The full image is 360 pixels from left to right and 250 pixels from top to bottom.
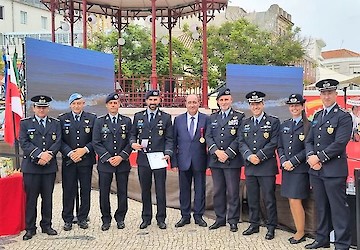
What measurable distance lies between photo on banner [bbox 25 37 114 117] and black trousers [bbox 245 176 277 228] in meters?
3.54

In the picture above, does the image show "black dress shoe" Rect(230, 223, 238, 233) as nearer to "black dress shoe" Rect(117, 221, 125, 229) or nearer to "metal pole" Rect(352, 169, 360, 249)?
"black dress shoe" Rect(117, 221, 125, 229)

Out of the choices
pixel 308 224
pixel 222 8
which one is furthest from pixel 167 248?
pixel 222 8

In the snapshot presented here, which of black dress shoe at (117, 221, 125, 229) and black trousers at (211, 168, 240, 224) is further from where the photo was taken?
black dress shoe at (117, 221, 125, 229)

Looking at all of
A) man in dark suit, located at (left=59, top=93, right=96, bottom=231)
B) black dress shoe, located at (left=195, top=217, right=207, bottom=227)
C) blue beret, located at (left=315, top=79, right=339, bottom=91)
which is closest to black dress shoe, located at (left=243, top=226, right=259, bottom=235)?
black dress shoe, located at (left=195, top=217, right=207, bottom=227)

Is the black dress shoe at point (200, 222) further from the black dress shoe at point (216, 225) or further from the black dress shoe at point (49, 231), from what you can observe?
the black dress shoe at point (49, 231)

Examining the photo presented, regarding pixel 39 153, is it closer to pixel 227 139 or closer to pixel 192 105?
pixel 192 105

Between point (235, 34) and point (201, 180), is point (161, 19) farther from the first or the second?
point (235, 34)

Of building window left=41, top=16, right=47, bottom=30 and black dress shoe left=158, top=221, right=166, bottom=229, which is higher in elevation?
building window left=41, top=16, right=47, bottom=30

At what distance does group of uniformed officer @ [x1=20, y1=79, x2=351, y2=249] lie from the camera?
18.0 ft

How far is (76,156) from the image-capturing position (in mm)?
5727

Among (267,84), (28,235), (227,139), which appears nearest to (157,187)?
(227,139)

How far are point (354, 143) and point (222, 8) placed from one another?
199 inches

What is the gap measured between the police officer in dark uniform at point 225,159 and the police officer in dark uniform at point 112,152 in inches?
39.9

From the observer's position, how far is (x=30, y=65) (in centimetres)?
783
